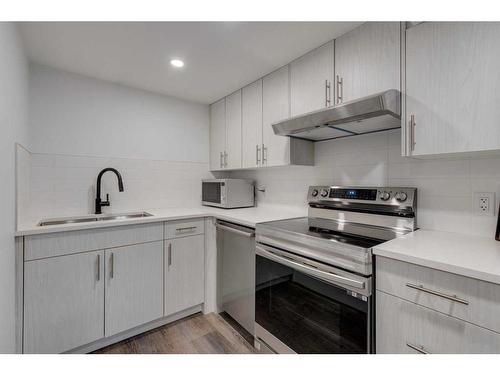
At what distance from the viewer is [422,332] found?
3.11 feet

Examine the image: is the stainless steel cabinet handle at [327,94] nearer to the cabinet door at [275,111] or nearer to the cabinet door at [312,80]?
A: the cabinet door at [312,80]

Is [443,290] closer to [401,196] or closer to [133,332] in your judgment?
[401,196]

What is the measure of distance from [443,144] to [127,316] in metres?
2.21

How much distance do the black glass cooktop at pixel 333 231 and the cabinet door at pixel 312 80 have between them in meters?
0.80

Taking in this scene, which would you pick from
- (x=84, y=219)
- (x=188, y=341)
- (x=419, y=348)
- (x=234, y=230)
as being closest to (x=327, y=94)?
(x=234, y=230)

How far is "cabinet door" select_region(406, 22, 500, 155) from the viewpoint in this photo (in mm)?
1006

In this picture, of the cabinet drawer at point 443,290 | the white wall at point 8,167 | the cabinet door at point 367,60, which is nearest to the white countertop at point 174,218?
the white wall at point 8,167

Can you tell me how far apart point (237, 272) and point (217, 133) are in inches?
61.7

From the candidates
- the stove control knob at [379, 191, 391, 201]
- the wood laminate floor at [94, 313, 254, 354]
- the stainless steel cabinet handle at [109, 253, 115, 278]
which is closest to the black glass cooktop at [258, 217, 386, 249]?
the stove control knob at [379, 191, 391, 201]

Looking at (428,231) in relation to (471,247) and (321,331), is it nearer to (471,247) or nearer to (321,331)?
(471,247)

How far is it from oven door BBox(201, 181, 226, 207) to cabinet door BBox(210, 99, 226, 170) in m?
0.25

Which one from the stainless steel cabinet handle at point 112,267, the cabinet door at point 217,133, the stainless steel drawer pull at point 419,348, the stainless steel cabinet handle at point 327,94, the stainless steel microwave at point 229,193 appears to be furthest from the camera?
the cabinet door at point 217,133

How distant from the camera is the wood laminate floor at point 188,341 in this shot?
5.50 feet
